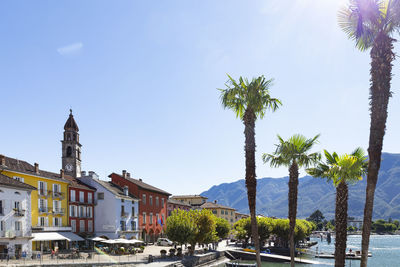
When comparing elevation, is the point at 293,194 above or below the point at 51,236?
above

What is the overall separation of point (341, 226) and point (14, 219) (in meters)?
39.6

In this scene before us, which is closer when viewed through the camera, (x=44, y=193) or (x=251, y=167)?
(x=251, y=167)

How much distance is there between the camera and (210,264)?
59.5m

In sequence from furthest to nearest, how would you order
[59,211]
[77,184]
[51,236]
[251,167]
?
[77,184], [59,211], [51,236], [251,167]

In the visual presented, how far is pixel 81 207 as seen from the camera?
215 ft

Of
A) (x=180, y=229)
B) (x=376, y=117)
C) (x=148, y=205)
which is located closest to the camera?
(x=376, y=117)

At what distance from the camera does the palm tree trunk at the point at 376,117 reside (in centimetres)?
1476

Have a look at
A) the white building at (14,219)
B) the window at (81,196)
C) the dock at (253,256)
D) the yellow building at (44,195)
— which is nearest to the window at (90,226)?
the window at (81,196)

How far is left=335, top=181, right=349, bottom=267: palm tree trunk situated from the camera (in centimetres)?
1725

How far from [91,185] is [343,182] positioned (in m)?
58.7

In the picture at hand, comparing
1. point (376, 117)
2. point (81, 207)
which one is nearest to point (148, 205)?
point (81, 207)

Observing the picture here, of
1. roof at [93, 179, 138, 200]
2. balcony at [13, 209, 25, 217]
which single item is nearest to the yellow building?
balcony at [13, 209, 25, 217]

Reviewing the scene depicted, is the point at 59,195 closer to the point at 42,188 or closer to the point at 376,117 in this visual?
the point at 42,188

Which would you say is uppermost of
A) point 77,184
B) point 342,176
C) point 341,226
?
point 342,176
